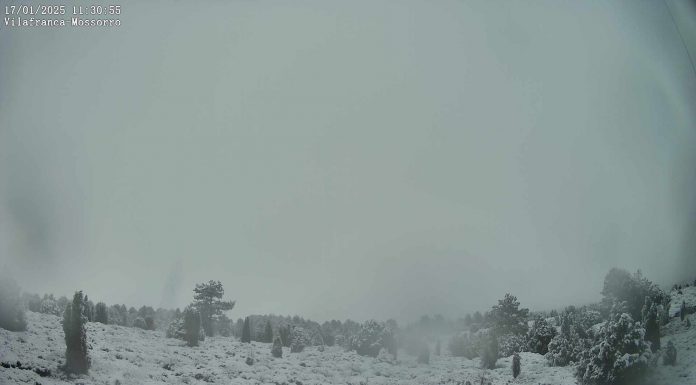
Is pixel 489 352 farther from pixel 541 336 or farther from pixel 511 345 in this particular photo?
pixel 541 336

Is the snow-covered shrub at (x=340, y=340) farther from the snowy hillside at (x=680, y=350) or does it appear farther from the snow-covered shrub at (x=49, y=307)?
the snowy hillside at (x=680, y=350)

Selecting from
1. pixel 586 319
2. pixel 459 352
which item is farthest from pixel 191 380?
pixel 586 319

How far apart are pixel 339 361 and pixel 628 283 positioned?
112 ft

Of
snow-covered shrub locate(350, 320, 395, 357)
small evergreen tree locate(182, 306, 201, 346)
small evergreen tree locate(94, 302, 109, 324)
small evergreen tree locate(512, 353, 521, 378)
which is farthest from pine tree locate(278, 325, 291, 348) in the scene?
small evergreen tree locate(512, 353, 521, 378)

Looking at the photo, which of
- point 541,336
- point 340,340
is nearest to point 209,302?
point 340,340

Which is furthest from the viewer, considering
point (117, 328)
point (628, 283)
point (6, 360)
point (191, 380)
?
point (117, 328)

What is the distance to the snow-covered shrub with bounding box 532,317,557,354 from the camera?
50.4 m

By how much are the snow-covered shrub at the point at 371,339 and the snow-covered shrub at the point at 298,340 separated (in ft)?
23.6

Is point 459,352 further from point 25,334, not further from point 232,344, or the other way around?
point 25,334

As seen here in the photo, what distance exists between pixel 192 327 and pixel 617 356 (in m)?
46.1

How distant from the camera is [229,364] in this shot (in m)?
48.2

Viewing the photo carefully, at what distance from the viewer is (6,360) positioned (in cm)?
3409

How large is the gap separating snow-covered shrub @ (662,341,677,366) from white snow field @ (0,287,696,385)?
1.32 feet

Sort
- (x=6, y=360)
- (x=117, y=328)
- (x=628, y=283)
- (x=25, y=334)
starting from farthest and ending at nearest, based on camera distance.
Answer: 1. (x=117, y=328)
2. (x=628, y=283)
3. (x=25, y=334)
4. (x=6, y=360)
